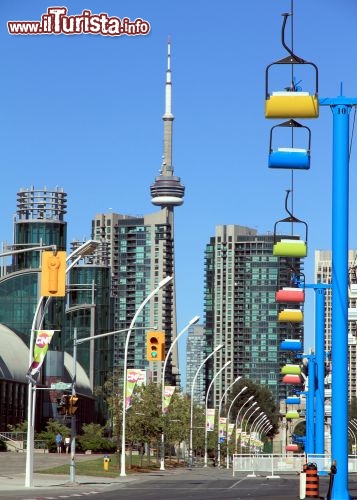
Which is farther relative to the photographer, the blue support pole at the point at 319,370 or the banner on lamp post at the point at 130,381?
the blue support pole at the point at 319,370

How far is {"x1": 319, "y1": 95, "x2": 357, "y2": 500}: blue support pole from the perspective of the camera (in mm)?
35781

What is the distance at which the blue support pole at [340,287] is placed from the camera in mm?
35781

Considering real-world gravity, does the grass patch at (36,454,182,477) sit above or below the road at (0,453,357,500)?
above

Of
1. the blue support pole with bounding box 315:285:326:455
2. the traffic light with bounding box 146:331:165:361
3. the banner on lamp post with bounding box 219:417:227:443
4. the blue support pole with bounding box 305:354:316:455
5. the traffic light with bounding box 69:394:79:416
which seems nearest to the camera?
the traffic light with bounding box 69:394:79:416

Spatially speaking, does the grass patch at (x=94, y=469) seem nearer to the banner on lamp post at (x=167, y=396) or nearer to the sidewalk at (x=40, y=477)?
the sidewalk at (x=40, y=477)

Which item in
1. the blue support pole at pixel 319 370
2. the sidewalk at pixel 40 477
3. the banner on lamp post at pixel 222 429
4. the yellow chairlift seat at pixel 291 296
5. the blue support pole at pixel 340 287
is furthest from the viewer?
the banner on lamp post at pixel 222 429

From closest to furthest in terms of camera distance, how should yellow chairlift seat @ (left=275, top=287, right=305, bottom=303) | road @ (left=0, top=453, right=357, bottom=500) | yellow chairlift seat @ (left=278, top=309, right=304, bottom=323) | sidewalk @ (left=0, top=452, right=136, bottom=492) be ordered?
road @ (left=0, top=453, right=357, bottom=500), yellow chairlift seat @ (left=275, top=287, right=305, bottom=303), sidewalk @ (left=0, top=452, right=136, bottom=492), yellow chairlift seat @ (left=278, top=309, right=304, bottom=323)

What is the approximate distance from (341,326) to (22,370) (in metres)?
103


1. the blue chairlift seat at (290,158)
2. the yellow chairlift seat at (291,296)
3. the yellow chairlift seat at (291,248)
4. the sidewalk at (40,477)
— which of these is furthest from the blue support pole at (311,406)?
the blue chairlift seat at (290,158)

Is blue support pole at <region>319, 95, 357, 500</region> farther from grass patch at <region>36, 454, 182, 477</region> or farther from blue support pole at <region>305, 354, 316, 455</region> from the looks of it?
blue support pole at <region>305, 354, 316, 455</region>

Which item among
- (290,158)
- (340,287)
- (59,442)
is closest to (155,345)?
(340,287)

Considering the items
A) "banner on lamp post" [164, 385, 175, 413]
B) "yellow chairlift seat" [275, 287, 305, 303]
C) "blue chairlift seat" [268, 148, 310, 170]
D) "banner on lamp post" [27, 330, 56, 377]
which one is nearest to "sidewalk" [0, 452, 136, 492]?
"banner on lamp post" [27, 330, 56, 377]

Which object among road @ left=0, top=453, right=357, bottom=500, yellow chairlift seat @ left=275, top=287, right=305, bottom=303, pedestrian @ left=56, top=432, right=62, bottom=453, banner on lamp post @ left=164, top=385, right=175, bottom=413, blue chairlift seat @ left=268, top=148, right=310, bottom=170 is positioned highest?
blue chairlift seat @ left=268, top=148, right=310, bottom=170

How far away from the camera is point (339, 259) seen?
3619cm
